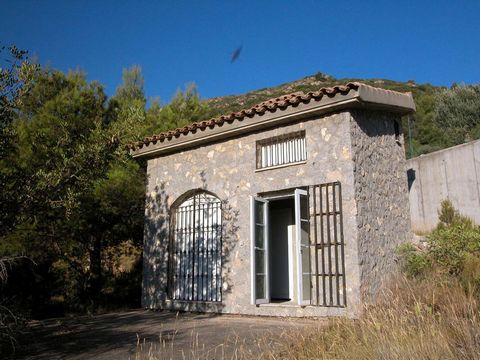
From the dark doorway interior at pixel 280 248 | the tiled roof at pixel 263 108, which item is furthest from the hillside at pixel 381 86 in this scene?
the tiled roof at pixel 263 108

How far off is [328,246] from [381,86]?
29.3 metres

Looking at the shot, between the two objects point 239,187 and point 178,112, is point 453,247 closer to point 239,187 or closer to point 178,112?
point 239,187

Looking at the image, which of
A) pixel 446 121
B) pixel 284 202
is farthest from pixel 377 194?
pixel 446 121

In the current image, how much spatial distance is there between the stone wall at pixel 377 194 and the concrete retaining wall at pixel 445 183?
6.97 feet

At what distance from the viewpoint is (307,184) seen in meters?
8.05

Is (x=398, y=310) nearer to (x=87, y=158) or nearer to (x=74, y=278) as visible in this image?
(x=87, y=158)

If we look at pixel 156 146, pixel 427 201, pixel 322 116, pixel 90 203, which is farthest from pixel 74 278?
pixel 427 201

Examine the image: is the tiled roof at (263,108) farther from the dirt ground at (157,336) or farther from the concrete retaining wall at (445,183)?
the concrete retaining wall at (445,183)

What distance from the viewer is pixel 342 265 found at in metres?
7.40

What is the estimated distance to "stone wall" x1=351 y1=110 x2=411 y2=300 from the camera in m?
7.50

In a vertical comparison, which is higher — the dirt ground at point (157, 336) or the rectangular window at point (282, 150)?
the rectangular window at point (282, 150)

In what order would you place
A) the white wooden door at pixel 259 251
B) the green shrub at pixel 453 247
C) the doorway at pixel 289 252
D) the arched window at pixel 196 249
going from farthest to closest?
1. the arched window at pixel 196 249
2. the white wooden door at pixel 259 251
3. the doorway at pixel 289 252
4. the green shrub at pixel 453 247

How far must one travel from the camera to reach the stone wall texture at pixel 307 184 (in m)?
7.52

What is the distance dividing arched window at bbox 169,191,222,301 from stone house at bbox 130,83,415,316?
0.02m
